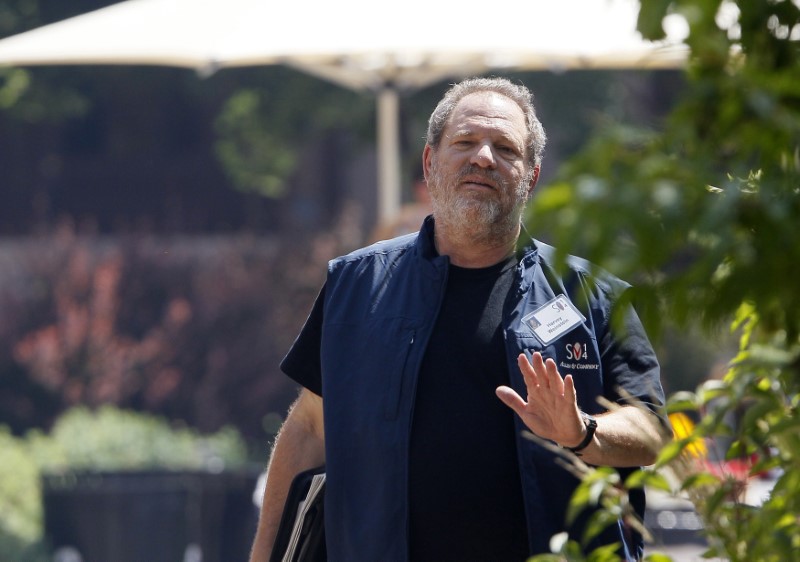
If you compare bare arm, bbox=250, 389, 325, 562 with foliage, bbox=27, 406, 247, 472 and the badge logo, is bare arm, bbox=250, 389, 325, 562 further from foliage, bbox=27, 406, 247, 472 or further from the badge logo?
foliage, bbox=27, 406, 247, 472

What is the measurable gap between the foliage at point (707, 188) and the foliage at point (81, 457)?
21.8 ft

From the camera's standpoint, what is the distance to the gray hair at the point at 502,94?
3.13 m

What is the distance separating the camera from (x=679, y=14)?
1.24m

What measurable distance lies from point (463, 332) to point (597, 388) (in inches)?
11.5

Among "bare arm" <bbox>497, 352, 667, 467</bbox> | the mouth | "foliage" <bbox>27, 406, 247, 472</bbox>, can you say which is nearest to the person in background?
"foliage" <bbox>27, 406, 247, 472</bbox>

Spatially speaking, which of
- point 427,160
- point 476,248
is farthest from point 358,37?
point 476,248

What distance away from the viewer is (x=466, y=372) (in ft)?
9.48

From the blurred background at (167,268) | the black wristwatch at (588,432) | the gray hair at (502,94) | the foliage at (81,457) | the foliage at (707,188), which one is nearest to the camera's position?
the foliage at (707,188)

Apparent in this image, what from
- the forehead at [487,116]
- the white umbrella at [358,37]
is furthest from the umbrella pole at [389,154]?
the forehead at [487,116]

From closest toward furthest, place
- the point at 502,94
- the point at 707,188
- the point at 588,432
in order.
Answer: the point at 707,188, the point at 588,432, the point at 502,94

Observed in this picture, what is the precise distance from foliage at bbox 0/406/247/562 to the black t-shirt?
16.5 feet

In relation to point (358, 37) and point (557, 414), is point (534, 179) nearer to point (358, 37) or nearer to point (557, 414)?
point (557, 414)

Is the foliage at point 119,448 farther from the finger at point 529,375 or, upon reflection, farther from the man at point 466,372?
the finger at point 529,375

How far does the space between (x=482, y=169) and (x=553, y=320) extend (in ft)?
1.18
